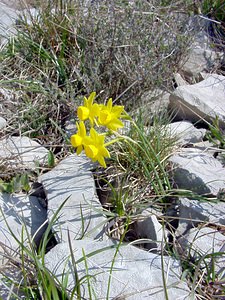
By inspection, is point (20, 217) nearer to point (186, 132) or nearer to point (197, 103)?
point (186, 132)

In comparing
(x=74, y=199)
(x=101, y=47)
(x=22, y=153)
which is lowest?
(x=74, y=199)

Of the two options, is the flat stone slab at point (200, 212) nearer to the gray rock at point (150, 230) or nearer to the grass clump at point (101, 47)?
the gray rock at point (150, 230)

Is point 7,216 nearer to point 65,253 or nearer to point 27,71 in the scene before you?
point 65,253

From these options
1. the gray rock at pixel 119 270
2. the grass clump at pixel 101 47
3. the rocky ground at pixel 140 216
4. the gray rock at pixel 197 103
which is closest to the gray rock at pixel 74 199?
the rocky ground at pixel 140 216

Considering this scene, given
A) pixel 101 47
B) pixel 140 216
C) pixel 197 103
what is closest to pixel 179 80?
pixel 197 103

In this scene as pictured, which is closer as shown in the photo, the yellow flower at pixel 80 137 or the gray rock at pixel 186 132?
the yellow flower at pixel 80 137

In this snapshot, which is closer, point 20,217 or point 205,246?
point 205,246

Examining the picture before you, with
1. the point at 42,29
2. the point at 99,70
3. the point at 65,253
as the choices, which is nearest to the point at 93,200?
→ the point at 65,253
